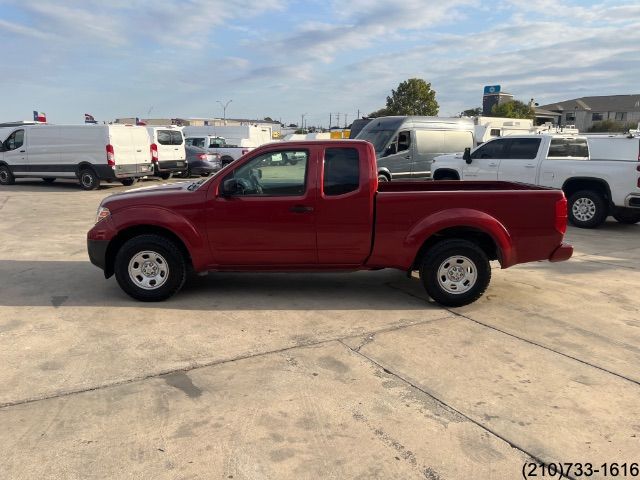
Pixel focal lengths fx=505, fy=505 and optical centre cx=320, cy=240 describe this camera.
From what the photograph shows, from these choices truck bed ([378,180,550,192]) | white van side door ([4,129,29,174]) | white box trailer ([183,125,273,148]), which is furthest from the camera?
white box trailer ([183,125,273,148])

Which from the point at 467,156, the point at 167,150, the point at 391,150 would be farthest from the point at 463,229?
the point at 167,150

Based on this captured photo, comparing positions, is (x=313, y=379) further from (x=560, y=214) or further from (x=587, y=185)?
(x=587, y=185)

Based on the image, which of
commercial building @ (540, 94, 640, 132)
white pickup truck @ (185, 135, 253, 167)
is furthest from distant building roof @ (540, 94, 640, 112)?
white pickup truck @ (185, 135, 253, 167)

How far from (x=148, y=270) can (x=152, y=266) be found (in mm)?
62

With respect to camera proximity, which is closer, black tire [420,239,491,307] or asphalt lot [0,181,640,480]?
asphalt lot [0,181,640,480]

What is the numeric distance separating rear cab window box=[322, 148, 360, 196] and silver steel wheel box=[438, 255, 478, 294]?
1260 millimetres

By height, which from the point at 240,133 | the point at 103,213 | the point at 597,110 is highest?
the point at 597,110

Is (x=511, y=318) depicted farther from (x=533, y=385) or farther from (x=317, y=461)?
(x=317, y=461)

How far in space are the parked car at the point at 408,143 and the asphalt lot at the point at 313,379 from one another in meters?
8.64

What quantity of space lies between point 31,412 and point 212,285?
9.68ft

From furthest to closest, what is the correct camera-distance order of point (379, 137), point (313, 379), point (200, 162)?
point (200, 162) → point (379, 137) → point (313, 379)

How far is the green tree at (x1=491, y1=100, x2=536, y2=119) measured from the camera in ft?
251

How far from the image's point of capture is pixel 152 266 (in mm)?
5398

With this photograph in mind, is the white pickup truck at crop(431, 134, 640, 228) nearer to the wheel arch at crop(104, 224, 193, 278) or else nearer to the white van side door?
the wheel arch at crop(104, 224, 193, 278)
